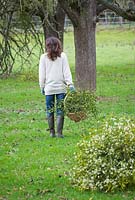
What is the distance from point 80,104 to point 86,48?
26.2ft

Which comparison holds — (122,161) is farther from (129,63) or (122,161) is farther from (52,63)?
(129,63)

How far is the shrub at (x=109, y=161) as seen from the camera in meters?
7.27

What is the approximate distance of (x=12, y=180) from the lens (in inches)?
317

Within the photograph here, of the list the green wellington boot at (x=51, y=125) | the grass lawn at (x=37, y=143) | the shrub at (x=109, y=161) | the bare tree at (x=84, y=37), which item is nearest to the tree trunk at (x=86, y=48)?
the bare tree at (x=84, y=37)

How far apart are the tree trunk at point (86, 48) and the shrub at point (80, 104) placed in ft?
24.5

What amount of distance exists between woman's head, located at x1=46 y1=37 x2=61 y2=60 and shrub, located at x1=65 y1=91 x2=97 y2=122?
2.89 feet

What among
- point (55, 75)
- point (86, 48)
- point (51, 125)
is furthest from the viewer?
point (86, 48)

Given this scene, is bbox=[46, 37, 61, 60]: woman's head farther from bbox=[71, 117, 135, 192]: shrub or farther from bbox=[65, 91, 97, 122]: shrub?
bbox=[71, 117, 135, 192]: shrub

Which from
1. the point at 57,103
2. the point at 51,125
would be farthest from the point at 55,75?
the point at 51,125

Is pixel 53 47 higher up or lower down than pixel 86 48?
higher up

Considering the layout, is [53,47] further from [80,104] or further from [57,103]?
[80,104]

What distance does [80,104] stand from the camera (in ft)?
33.5

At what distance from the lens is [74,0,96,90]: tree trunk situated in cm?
1762

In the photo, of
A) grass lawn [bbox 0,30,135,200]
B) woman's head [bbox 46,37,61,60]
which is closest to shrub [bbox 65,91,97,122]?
grass lawn [bbox 0,30,135,200]
